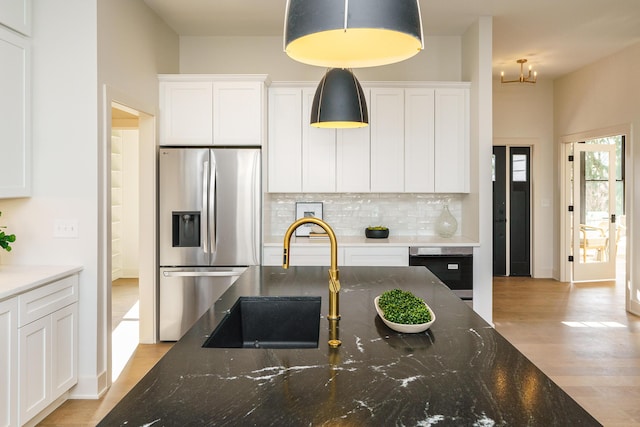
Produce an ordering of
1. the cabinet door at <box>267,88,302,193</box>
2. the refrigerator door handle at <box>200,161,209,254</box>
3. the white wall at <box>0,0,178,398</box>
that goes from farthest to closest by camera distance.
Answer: the cabinet door at <box>267,88,302,193</box> < the refrigerator door handle at <box>200,161,209,254</box> < the white wall at <box>0,0,178,398</box>

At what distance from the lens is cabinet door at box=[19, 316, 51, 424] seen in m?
2.76

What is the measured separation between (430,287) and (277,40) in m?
3.80

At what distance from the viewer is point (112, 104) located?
12.5 ft

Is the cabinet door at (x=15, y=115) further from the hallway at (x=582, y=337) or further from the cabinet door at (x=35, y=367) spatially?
the hallway at (x=582, y=337)

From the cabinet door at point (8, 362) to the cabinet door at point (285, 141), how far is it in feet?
9.24

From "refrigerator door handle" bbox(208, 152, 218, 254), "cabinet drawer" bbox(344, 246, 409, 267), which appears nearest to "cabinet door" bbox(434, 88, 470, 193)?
"cabinet drawer" bbox(344, 246, 409, 267)

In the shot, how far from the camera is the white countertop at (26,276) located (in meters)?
2.67

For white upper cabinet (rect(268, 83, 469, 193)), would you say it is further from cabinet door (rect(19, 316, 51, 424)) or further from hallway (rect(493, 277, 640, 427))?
cabinet door (rect(19, 316, 51, 424))

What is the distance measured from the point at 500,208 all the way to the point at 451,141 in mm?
3543

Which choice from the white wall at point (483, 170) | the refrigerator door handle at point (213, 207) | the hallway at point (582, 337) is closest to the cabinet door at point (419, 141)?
the white wall at point (483, 170)

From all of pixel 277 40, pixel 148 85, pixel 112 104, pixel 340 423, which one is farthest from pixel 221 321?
pixel 277 40

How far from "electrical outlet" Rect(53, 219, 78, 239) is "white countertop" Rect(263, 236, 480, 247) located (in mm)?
1756

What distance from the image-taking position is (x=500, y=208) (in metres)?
8.25

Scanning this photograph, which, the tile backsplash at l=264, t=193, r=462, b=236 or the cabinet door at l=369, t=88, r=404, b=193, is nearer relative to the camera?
the cabinet door at l=369, t=88, r=404, b=193
